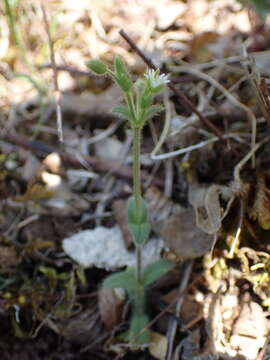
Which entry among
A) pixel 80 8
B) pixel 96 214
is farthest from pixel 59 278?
pixel 80 8

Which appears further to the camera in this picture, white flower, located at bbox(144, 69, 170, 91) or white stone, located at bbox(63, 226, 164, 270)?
white stone, located at bbox(63, 226, 164, 270)

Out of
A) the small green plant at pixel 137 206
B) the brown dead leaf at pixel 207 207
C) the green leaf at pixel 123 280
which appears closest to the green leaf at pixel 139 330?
Result: the small green plant at pixel 137 206

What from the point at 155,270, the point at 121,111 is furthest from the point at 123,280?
the point at 121,111

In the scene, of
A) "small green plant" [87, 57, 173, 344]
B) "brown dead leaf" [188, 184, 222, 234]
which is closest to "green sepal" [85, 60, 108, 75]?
"small green plant" [87, 57, 173, 344]

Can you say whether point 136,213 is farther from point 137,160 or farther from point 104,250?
point 104,250

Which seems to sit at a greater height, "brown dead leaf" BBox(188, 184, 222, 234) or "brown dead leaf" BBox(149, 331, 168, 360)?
"brown dead leaf" BBox(188, 184, 222, 234)

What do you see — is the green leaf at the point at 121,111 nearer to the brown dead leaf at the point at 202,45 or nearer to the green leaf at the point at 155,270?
the green leaf at the point at 155,270

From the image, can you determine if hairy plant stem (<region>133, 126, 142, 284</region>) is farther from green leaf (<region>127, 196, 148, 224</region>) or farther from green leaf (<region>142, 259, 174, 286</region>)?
green leaf (<region>142, 259, 174, 286</region>)
